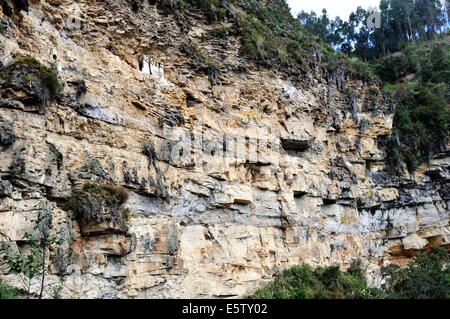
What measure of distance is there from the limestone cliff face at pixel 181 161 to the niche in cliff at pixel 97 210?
0.09 metres

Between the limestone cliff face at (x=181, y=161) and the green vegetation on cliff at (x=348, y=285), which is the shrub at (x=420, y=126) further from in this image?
the green vegetation on cliff at (x=348, y=285)

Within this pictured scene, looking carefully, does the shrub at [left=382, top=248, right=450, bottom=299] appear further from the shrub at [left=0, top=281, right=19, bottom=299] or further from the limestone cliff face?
the shrub at [left=0, top=281, right=19, bottom=299]

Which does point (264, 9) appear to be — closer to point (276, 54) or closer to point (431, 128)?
point (276, 54)

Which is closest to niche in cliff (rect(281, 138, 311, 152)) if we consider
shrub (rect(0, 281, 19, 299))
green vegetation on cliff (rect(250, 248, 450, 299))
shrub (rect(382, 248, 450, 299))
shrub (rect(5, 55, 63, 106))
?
green vegetation on cliff (rect(250, 248, 450, 299))

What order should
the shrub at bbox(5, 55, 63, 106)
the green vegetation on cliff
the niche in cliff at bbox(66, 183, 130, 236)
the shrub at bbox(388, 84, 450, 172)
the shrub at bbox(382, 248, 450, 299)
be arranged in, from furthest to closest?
the shrub at bbox(388, 84, 450, 172), the shrub at bbox(382, 248, 450, 299), the green vegetation on cliff, the niche in cliff at bbox(66, 183, 130, 236), the shrub at bbox(5, 55, 63, 106)

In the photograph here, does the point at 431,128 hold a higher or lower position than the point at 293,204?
higher

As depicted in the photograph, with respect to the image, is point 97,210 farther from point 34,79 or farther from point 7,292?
point 34,79

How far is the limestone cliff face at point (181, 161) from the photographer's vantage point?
12414mm

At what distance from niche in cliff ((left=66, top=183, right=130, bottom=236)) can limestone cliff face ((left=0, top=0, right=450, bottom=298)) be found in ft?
0.30

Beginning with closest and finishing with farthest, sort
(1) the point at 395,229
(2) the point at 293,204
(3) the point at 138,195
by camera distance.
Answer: (3) the point at 138,195 → (2) the point at 293,204 → (1) the point at 395,229

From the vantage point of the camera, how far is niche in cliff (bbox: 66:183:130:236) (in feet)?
41.2

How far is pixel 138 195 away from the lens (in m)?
14.7
